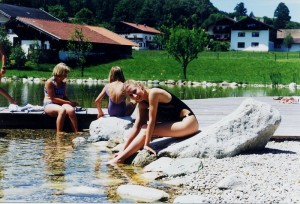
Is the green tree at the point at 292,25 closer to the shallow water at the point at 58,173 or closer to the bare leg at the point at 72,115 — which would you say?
the bare leg at the point at 72,115

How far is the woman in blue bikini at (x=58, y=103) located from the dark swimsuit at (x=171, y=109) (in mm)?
3319

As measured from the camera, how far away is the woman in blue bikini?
11.1 meters

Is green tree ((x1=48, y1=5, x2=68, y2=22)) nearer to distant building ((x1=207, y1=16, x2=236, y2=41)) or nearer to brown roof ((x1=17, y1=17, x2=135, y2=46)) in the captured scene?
brown roof ((x1=17, y1=17, x2=135, y2=46))

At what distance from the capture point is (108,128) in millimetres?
10320

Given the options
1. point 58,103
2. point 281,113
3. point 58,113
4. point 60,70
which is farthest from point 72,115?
point 281,113

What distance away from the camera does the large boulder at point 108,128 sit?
10156 millimetres

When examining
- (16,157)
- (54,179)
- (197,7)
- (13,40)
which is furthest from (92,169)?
(197,7)

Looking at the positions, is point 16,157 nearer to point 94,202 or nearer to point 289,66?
point 94,202

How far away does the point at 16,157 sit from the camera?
8.37m

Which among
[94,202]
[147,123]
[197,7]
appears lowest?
[94,202]

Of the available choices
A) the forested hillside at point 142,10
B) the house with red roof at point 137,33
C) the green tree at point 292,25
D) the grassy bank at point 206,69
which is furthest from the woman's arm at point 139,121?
the green tree at point 292,25

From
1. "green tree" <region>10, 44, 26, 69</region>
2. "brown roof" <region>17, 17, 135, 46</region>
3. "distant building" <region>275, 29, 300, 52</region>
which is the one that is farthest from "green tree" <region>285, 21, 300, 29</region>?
"green tree" <region>10, 44, 26, 69</region>

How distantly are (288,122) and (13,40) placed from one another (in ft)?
159

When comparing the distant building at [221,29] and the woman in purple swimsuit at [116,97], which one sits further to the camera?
the distant building at [221,29]
